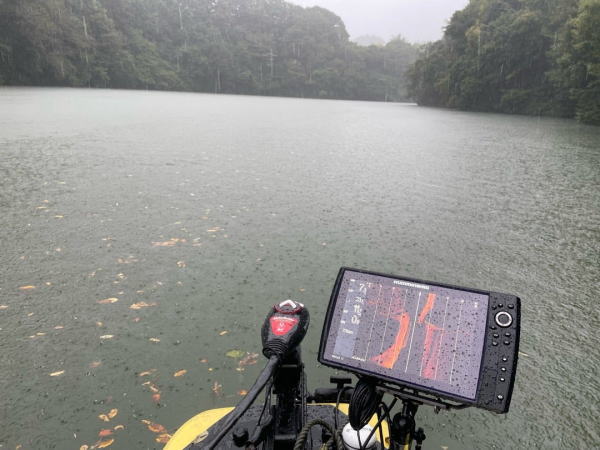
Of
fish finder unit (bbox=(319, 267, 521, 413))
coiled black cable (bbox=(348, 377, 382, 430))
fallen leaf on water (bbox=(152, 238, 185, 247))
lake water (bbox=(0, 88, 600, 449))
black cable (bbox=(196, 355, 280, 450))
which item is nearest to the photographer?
black cable (bbox=(196, 355, 280, 450))

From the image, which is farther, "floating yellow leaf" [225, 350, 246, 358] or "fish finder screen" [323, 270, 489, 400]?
"floating yellow leaf" [225, 350, 246, 358]

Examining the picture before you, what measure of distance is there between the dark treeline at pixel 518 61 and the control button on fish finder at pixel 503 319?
2618 centimetres

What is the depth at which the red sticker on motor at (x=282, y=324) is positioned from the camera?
3.69ft


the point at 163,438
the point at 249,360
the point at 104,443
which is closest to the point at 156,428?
the point at 163,438

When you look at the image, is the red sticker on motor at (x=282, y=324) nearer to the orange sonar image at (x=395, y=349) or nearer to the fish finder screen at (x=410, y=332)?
the fish finder screen at (x=410, y=332)

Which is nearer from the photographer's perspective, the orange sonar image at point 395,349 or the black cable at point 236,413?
the black cable at point 236,413

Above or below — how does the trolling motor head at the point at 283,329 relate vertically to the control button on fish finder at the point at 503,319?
below

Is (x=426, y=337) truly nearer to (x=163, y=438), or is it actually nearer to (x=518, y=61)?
(x=163, y=438)

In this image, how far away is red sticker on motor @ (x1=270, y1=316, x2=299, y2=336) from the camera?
3.69 feet

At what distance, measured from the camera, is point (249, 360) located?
8.49ft

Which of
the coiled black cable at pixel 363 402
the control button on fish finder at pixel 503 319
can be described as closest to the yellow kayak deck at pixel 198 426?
the coiled black cable at pixel 363 402

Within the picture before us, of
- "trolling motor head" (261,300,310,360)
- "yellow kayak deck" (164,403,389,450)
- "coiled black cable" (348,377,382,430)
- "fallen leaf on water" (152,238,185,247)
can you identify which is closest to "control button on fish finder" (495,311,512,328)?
"coiled black cable" (348,377,382,430)

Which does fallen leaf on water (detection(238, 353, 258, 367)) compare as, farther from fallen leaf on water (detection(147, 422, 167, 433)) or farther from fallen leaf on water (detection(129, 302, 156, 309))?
fallen leaf on water (detection(129, 302, 156, 309))

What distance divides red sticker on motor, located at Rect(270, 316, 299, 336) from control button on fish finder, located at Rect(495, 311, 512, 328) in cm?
51
